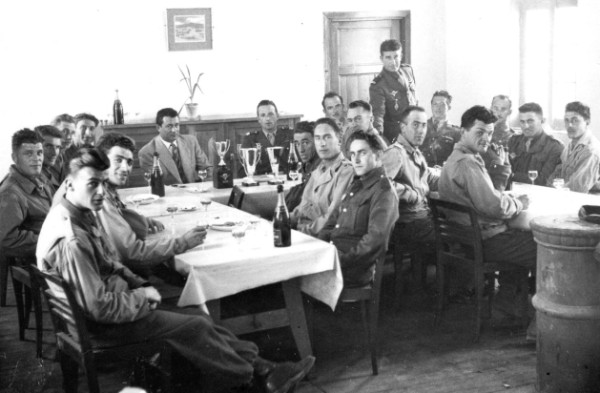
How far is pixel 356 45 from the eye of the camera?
32.6 feet

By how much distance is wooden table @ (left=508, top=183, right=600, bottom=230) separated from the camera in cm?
470

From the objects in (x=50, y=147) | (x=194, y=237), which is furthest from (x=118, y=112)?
(x=194, y=237)

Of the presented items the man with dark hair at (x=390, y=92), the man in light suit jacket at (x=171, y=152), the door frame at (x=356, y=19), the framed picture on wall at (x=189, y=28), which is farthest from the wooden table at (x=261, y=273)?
the door frame at (x=356, y=19)

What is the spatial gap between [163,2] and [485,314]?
560 centimetres

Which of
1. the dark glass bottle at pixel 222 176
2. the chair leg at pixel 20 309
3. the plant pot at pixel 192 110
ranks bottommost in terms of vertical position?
the chair leg at pixel 20 309

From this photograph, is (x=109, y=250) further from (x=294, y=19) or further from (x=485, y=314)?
(x=294, y=19)

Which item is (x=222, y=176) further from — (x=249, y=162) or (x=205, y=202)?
(x=205, y=202)

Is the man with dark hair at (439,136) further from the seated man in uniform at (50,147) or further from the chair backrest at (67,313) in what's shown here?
the chair backrest at (67,313)

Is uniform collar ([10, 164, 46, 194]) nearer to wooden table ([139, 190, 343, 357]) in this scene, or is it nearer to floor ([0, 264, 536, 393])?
floor ([0, 264, 536, 393])

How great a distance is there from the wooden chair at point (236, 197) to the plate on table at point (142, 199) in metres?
0.57

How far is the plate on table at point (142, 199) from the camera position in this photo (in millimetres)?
5348

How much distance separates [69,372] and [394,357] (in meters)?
1.76

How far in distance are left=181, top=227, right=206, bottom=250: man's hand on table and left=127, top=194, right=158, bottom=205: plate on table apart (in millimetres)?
1656

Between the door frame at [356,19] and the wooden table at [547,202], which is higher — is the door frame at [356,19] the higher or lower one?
the higher one
